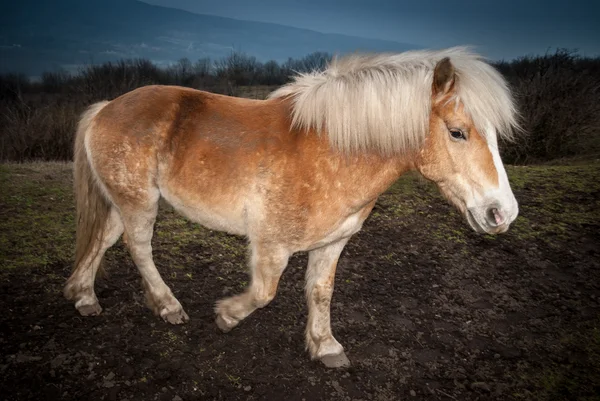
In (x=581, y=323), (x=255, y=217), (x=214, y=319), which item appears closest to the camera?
(x=255, y=217)

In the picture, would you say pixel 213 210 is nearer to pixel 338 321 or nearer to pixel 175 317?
pixel 175 317

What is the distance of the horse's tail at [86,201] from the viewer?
3.18 m

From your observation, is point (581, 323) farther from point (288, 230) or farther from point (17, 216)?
point (17, 216)

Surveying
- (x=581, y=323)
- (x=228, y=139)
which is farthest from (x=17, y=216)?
(x=581, y=323)

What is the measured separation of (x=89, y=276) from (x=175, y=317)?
0.89m

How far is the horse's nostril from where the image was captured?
220cm

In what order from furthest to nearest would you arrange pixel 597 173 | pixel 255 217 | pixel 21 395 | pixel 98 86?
pixel 98 86
pixel 597 173
pixel 255 217
pixel 21 395

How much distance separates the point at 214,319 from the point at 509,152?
14708mm

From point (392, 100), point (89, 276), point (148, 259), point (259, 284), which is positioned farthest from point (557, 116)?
point (89, 276)

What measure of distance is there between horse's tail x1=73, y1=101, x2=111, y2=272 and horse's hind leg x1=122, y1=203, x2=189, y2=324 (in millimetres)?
362

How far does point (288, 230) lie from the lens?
99.7 inches

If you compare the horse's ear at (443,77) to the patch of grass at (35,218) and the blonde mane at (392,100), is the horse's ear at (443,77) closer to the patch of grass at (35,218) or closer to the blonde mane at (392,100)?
the blonde mane at (392,100)

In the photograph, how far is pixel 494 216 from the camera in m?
2.21

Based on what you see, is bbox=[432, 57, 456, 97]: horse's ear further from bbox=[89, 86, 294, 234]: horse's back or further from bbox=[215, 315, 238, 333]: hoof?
bbox=[215, 315, 238, 333]: hoof
